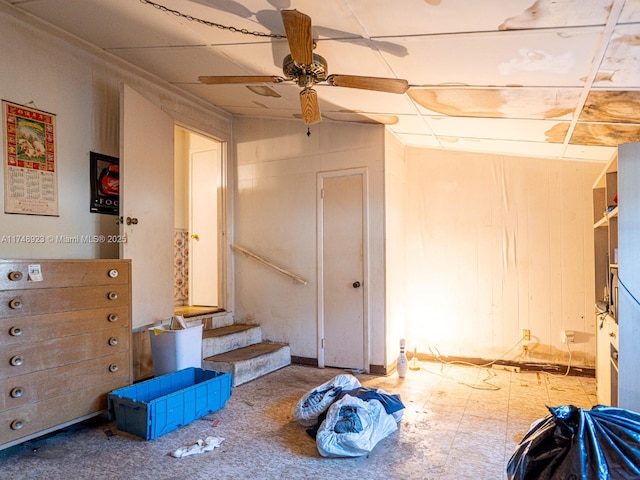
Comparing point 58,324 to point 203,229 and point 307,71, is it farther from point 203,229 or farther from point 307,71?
point 203,229

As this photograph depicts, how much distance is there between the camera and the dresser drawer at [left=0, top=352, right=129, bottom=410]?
233 cm

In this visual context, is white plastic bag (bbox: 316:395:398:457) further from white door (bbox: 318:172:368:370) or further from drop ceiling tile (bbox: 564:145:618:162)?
drop ceiling tile (bbox: 564:145:618:162)

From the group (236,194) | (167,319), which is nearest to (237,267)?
(236,194)

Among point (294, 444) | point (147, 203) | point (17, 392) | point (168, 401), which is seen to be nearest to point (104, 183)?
point (147, 203)

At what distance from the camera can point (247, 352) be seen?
13.7 feet

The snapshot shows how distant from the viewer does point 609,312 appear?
289 cm

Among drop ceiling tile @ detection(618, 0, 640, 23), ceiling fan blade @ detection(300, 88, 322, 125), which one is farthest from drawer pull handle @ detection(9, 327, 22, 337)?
drop ceiling tile @ detection(618, 0, 640, 23)

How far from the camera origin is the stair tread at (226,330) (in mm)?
4203

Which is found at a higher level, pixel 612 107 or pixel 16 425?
pixel 612 107

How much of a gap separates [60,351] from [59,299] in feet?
1.02

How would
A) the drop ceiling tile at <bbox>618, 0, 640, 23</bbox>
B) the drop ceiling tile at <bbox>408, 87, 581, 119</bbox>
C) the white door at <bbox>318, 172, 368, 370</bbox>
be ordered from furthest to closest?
1. the white door at <bbox>318, 172, 368, 370</bbox>
2. the drop ceiling tile at <bbox>408, 87, 581, 119</bbox>
3. the drop ceiling tile at <bbox>618, 0, 640, 23</bbox>

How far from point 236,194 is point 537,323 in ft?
11.2

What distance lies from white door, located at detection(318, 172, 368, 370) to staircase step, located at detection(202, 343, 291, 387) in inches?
16.7

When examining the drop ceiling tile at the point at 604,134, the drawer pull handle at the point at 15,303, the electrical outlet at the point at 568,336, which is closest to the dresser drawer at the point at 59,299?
the drawer pull handle at the point at 15,303
